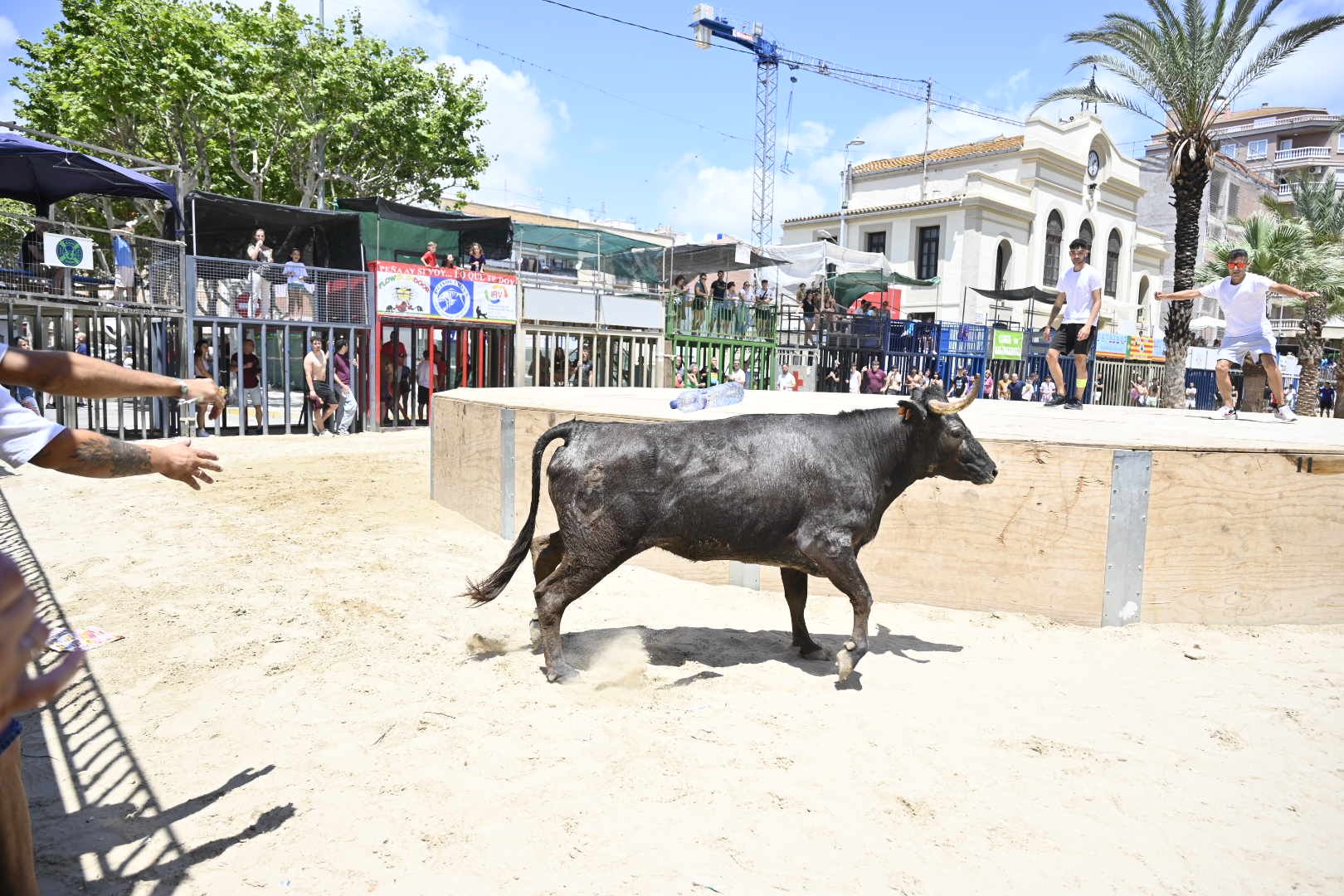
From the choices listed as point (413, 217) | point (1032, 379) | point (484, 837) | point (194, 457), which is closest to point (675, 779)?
point (484, 837)

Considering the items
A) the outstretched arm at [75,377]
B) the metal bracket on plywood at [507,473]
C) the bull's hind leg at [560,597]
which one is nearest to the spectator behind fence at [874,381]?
the metal bracket on plywood at [507,473]

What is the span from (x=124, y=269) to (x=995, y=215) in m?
37.5

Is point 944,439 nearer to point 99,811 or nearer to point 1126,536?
point 1126,536

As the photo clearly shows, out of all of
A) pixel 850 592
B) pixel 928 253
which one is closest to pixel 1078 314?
pixel 850 592

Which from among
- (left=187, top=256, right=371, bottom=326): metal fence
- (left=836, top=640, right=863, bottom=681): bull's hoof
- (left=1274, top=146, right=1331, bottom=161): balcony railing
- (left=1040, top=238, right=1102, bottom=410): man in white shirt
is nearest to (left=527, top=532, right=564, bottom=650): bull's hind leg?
(left=836, top=640, right=863, bottom=681): bull's hoof

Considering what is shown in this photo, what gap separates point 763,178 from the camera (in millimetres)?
51312

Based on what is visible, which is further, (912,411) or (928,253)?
(928,253)

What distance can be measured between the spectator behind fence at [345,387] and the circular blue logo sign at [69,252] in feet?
15.8

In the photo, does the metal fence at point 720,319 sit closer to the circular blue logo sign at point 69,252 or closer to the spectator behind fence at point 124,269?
the spectator behind fence at point 124,269

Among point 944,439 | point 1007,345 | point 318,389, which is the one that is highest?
point 1007,345

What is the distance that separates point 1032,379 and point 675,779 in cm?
3098

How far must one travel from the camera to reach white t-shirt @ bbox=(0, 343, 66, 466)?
2.77 m

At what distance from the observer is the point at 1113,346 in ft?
114

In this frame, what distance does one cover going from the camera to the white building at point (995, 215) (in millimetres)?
41656
